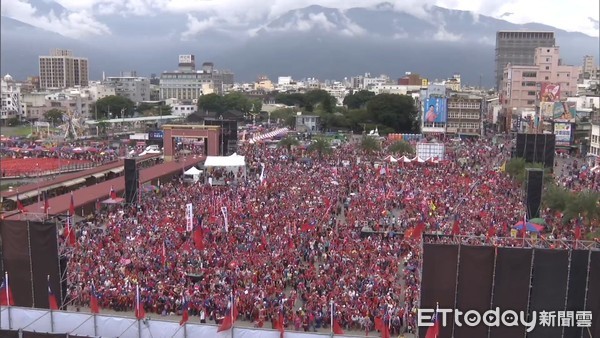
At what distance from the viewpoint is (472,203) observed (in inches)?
1127

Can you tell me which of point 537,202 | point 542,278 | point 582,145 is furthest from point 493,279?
point 582,145

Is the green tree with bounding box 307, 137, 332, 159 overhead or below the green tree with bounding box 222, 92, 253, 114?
below

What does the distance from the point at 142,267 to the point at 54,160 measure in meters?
39.0

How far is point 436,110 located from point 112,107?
2313 inches

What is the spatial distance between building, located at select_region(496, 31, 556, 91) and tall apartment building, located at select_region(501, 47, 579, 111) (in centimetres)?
5059

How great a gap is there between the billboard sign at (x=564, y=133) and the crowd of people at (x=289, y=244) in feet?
64.0

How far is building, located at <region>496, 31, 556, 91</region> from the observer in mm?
125062

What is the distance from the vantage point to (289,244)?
69.5 ft

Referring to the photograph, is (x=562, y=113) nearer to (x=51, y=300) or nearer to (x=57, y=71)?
(x=51, y=300)

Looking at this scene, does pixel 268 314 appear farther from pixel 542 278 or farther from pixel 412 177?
pixel 412 177

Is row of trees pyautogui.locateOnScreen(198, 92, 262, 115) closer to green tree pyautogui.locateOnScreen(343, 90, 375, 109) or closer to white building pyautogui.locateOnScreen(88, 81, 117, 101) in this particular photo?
green tree pyautogui.locateOnScreen(343, 90, 375, 109)

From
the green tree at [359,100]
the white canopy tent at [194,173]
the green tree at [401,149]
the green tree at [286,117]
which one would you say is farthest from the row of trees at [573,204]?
the green tree at [359,100]

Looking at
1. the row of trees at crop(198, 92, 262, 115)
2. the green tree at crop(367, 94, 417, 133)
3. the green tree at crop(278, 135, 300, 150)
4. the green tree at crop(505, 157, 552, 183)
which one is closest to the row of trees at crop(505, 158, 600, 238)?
the green tree at crop(505, 157, 552, 183)

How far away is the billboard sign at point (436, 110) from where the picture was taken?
69.2 m
